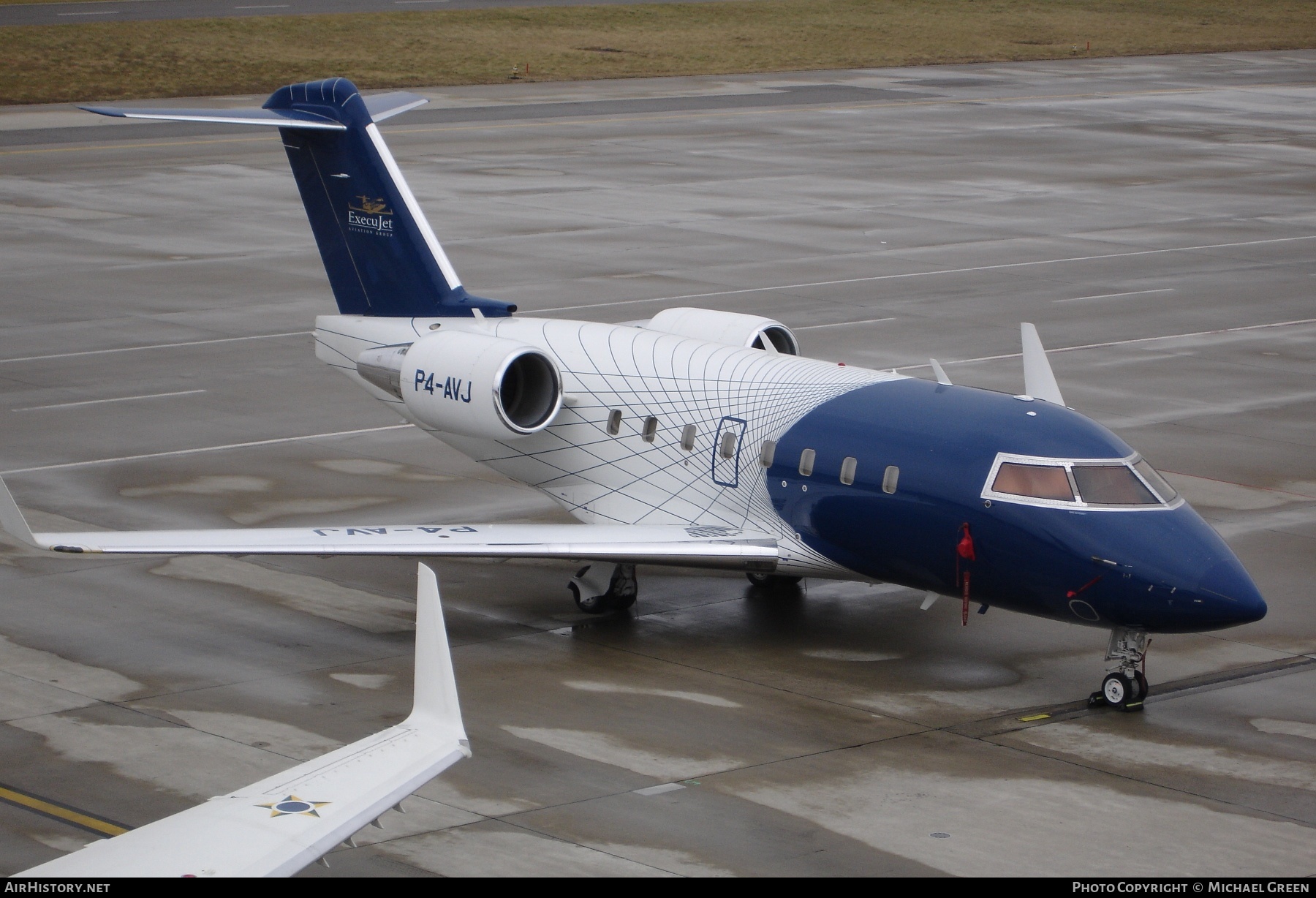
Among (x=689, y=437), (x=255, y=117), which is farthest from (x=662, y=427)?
(x=255, y=117)

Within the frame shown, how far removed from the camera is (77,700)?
55.0 ft

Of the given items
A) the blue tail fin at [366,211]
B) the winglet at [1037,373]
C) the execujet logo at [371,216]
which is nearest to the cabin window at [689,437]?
the blue tail fin at [366,211]

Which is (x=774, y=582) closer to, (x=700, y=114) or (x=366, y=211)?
(x=366, y=211)

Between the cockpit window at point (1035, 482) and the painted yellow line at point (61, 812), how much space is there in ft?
28.9

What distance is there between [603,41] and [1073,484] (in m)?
71.8

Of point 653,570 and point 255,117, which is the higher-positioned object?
point 255,117

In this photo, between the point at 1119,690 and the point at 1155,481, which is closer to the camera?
the point at 1119,690

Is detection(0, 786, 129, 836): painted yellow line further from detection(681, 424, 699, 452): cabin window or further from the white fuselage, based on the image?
detection(681, 424, 699, 452): cabin window

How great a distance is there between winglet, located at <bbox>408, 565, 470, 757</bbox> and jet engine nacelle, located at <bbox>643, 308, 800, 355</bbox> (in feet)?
38.8

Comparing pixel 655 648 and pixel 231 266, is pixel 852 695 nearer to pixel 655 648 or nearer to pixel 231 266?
pixel 655 648

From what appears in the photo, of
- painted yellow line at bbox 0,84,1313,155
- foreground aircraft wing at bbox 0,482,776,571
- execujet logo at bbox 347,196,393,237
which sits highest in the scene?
painted yellow line at bbox 0,84,1313,155

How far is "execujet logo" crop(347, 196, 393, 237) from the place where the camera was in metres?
Answer: 22.4

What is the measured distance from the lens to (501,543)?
60.3ft

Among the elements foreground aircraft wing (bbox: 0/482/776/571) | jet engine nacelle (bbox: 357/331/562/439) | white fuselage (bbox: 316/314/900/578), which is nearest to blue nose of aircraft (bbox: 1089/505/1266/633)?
white fuselage (bbox: 316/314/900/578)
